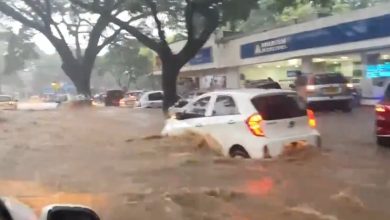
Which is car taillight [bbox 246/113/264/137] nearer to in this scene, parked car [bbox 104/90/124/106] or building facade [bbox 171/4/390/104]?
building facade [bbox 171/4/390/104]

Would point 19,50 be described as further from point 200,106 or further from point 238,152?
point 238,152

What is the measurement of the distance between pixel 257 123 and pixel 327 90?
13310 millimetres

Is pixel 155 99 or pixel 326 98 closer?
pixel 326 98

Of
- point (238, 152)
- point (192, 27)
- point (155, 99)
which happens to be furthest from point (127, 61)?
point (238, 152)

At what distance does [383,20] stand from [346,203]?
16517mm

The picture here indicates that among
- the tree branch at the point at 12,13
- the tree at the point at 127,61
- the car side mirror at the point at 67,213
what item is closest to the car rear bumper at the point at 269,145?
the car side mirror at the point at 67,213

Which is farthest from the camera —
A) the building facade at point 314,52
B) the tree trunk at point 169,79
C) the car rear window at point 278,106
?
the tree trunk at point 169,79

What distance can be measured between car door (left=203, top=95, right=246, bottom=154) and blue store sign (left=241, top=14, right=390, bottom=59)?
46.2 feet

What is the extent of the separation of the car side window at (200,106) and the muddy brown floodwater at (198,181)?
452 mm

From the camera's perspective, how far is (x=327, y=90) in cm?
2117

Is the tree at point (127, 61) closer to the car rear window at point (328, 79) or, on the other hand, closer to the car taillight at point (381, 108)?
the car rear window at point (328, 79)

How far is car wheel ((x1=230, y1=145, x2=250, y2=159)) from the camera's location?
8.63m

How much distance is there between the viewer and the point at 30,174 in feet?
31.2

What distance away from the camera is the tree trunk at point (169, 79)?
2478cm
